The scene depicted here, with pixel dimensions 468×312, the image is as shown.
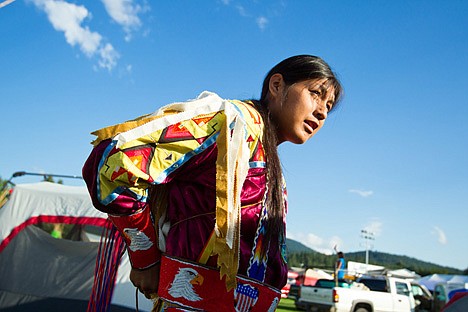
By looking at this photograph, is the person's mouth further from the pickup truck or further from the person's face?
the pickup truck

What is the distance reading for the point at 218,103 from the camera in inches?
44.5

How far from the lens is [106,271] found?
4.82ft

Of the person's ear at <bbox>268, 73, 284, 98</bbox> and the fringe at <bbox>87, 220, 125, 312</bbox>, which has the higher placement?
the person's ear at <bbox>268, 73, 284, 98</bbox>

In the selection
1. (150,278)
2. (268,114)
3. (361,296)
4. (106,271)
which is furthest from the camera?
(361,296)

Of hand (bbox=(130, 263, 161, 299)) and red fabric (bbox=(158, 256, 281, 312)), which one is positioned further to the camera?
hand (bbox=(130, 263, 161, 299))

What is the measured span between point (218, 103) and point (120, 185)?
1.08ft

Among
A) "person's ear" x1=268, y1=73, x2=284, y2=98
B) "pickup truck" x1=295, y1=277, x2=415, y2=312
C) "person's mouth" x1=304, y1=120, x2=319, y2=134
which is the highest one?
"person's ear" x1=268, y1=73, x2=284, y2=98

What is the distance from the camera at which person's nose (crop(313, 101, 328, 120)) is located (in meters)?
1.35

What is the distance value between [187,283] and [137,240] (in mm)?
173

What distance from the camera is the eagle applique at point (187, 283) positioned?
1.07 m

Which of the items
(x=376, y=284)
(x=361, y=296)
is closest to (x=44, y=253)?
(x=361, y=296)

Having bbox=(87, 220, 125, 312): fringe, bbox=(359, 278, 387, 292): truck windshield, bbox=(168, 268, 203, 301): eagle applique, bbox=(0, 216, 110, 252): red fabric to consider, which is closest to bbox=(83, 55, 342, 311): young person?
bbox=(168, 268, 203, 301): eagle applique

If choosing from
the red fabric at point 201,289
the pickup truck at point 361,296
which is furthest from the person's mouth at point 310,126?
the pickup truck at point 361,296

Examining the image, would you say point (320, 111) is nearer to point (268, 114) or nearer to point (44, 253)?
point (268, 114)
